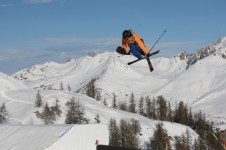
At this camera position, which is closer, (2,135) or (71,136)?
(71,136)

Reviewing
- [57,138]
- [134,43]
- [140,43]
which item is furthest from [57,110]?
[140,43]

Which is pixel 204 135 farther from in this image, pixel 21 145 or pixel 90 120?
pixel 21 145

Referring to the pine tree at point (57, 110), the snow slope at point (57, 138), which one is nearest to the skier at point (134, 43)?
the snow slope at point (57, 138)

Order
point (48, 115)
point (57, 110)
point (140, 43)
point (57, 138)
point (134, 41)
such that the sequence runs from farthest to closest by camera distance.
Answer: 1. point (57, 110)
2. point (48, 115)
3. point (57, 138)
4. point (134, 41)
5. point (140, 43)

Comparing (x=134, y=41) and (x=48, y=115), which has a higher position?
(x=48, y=115)

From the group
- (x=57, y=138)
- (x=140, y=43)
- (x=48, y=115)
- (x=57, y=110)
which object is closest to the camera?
Result: (x=140, y=43)

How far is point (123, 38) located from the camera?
1956 cm

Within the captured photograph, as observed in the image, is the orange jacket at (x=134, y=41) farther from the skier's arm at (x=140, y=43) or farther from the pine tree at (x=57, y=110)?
the pine tree at (x=57, y=110)

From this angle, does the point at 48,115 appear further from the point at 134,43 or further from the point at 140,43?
the point at 140,43

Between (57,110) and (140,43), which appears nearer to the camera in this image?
(140,43)

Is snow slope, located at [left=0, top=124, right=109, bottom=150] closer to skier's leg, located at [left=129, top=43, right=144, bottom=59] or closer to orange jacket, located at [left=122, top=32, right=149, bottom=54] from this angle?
orange jacket, located at [left=122, top=32, right=149, bottom=54]

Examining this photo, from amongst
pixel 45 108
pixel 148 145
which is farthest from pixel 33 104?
pixel 148 145

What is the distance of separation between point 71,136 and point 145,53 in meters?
10.2

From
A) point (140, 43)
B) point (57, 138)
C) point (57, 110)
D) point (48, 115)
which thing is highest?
point (57, 110)
